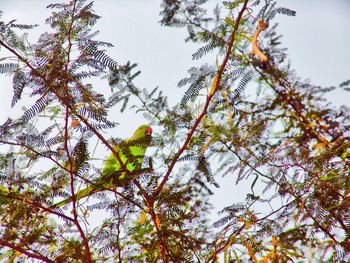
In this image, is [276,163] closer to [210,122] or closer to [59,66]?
[210,122]

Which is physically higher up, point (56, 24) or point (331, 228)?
point (56, 24)

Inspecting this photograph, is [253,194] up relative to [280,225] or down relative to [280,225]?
up

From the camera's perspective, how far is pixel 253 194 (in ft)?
3.25

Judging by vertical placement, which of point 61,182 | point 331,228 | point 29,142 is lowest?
point 331,228

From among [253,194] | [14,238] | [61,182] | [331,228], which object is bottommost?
[331,228]

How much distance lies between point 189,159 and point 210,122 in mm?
233

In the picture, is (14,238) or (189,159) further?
(189,159)

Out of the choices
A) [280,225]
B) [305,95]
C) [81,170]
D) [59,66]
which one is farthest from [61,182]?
[305,95]

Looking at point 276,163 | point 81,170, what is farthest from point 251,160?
point 81,170

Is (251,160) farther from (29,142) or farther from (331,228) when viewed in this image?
(29,142)

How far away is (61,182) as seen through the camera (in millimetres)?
981

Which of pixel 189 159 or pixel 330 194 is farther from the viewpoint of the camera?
pixel 189 159

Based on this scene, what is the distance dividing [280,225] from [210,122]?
435mm

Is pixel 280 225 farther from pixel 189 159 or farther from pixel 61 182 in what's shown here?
pixel 61 182
